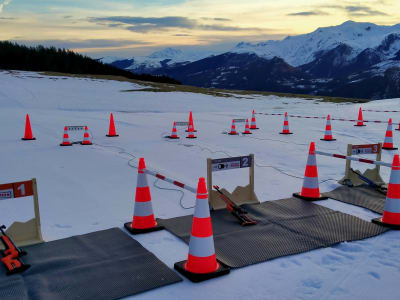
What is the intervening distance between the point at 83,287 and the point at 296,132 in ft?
41.8

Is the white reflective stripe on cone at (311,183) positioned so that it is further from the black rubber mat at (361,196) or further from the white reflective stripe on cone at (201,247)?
the white reflective stripe on cone at (201,247)

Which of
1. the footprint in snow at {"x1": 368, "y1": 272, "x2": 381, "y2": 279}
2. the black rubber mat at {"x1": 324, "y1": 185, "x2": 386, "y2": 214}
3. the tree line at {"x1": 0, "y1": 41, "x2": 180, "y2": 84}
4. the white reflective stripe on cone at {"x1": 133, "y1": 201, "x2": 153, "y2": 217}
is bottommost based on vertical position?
the black rubber mat at {"x1": 324, "y1": 185, "x2": 386, "y2": 214}

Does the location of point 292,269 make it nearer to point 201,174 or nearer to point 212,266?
point 212,266

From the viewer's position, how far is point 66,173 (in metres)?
8.47

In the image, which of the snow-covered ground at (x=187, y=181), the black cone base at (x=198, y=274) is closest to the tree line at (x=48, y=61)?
the snow-covered ground at (x=187, y=181)

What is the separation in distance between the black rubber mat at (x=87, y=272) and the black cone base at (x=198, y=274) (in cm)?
10

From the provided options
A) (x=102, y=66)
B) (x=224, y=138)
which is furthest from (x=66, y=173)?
(x=102, y=66)

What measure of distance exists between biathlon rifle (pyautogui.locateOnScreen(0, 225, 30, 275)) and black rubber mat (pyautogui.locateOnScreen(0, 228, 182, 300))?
0.22 feet

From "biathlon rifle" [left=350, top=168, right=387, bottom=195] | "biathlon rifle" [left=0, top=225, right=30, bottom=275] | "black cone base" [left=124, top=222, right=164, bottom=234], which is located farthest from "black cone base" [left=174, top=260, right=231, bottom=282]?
"biathlon rifle" [left=350, top=168, right=387, bottom=195]

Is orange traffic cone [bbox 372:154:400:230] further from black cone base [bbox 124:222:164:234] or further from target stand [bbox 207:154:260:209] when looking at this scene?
black cone base [bbox 124:222:164:234]

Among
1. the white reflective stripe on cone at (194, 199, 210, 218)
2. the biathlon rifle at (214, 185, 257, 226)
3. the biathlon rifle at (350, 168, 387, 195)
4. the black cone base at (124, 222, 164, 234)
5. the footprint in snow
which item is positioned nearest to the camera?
the footprint in snow

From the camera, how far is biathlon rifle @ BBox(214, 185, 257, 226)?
19.1 feet

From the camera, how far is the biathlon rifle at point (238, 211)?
19.1ft

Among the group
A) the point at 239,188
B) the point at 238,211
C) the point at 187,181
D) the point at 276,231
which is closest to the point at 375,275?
the point at 276,231
